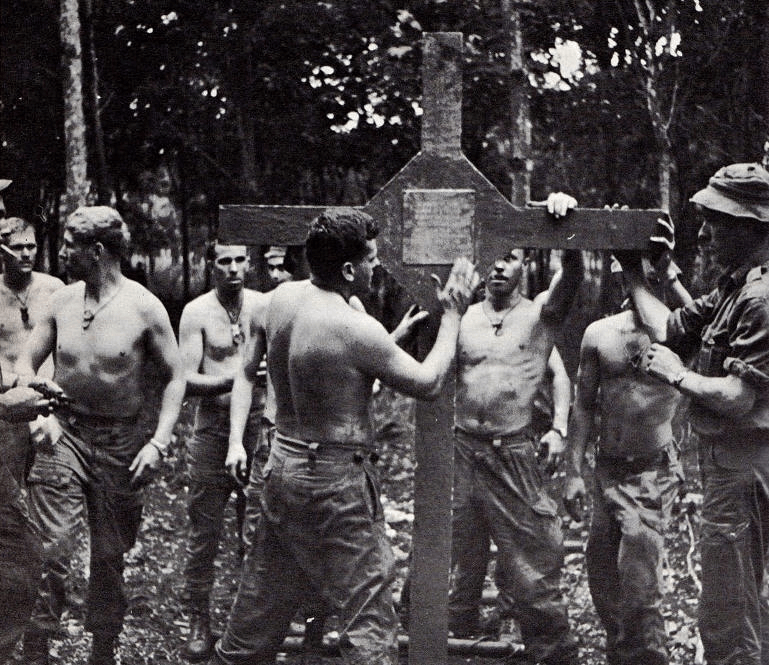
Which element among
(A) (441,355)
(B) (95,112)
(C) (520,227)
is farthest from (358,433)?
(B) (95,112)

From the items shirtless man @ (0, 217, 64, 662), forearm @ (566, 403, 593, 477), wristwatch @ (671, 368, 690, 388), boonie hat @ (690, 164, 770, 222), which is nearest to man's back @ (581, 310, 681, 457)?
forearm @ (566, 403, 593, 477)

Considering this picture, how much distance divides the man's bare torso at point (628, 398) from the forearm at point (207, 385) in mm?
2034

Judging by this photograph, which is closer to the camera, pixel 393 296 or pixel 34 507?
pixel 34 507

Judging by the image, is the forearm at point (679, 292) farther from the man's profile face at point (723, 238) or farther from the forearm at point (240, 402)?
the forearm at point (240, 402)

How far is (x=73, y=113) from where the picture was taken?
8430 mm

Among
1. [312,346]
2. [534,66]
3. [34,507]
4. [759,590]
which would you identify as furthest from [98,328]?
[534,66]

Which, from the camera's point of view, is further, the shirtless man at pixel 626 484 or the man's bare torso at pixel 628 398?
the man's bare torso at pixel 628 398

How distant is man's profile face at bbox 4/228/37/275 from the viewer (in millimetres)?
6195

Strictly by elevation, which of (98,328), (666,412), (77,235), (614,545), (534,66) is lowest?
(614,545)

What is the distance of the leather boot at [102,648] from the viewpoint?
5363mm

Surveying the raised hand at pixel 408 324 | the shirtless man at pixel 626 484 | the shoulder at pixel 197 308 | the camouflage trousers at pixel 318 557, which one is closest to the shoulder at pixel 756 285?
the shirtless man at pixel 626 484

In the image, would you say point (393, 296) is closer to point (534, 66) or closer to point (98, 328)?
point (534, 66)

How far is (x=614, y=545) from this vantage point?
17.6 ft

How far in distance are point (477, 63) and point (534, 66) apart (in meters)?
0.58
